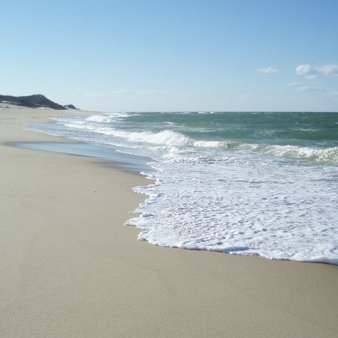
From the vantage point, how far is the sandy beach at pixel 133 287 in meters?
3.04

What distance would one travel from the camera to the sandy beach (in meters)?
3.04

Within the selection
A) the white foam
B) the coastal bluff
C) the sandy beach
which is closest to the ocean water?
the white foam

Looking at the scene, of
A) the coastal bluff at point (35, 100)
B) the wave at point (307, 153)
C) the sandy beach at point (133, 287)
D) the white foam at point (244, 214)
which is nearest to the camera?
the sandy beach at point (133, 287)

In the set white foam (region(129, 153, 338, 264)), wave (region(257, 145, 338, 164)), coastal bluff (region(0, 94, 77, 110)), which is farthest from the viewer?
coastal bluff (region(0, 94, 77, 110))

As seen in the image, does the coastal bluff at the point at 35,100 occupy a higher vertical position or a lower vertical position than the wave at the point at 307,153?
higher

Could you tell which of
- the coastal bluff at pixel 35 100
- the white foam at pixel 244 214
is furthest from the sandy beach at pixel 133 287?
the coastal bluff at pixel 35 100

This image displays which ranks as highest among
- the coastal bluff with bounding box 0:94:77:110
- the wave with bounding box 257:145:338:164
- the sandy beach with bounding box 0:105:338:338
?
the coastal bluff with bounding box 0:94:77:110

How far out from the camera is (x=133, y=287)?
3.66 metres

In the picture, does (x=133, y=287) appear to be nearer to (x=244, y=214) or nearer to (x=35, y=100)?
(x=244, y=214)

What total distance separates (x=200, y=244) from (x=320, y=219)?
96.1 inches

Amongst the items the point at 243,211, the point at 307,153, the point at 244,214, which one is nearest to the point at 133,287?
the point at 244,214

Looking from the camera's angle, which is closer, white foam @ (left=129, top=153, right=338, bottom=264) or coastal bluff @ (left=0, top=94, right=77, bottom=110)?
white foam @ (left=129, top=153, right=338, bottom=264)

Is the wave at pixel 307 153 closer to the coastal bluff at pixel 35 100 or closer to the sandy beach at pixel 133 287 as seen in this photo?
the sandy beach at pixel 133 287

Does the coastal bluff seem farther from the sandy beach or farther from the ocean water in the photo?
the sandy beach
